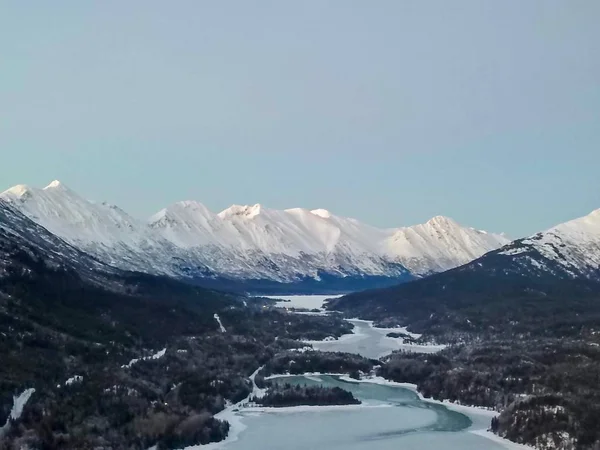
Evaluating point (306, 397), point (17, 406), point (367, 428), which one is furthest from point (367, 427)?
point (17, 406)

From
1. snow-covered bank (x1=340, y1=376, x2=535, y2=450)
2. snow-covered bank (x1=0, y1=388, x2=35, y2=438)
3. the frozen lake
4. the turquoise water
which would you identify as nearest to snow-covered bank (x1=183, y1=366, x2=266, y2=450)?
the frozen lake

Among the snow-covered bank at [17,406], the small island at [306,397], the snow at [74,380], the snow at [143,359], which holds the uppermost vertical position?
the snow at [143,359]

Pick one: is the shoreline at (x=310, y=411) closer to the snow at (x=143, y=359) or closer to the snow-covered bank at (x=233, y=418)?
the snow-covered bank at (x=233, y=418)

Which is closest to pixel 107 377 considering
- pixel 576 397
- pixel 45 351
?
pixel 45 351

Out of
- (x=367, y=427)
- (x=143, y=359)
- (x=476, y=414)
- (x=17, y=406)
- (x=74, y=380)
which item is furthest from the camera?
(x=143, y=359)

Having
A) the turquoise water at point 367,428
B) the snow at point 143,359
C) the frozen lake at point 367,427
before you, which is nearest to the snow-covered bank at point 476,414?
the frozen lake at point 367,427

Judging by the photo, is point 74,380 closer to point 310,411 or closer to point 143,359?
point 143,359

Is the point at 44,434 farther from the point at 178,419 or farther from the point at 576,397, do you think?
the point at 576,397

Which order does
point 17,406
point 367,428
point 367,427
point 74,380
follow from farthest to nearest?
point 74,380 < point 367,427 < point 367,428 < point 17,406
